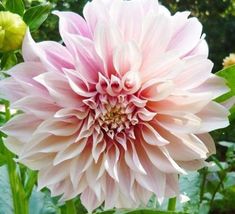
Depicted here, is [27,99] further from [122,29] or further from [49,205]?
[49,205]

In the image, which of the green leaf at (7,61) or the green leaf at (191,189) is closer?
the green leaf at (7,61)

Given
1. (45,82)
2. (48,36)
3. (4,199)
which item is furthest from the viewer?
(48,36)

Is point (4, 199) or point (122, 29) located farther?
point (4, 199)

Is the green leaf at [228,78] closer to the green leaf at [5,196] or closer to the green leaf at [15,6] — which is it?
the green leaf at [15,6]

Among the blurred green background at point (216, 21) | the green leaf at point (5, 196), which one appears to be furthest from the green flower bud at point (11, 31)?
the blurred green background at point (216, 21)

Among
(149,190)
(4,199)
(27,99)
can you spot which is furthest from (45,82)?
(4,199)

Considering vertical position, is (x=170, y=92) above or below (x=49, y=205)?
above

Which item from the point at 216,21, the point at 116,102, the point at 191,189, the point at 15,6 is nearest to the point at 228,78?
the point at 116,102
